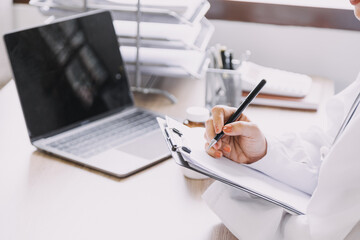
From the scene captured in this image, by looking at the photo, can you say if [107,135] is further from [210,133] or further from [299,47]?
[299,47]

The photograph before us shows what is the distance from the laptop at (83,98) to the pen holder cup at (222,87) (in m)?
0.16

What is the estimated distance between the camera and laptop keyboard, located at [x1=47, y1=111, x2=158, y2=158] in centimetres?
118

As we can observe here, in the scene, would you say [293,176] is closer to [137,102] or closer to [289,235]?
[289,235]

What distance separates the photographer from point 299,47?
1.78 metres

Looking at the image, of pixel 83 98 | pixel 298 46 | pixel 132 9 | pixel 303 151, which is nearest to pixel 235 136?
pixel 303 151

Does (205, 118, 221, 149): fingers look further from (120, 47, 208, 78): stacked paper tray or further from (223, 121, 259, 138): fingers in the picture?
(120, 47, 208, 78): stacked paper tray

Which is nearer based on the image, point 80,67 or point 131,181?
point 131,181

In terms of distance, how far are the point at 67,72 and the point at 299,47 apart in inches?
33.3

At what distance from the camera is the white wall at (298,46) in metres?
1.76

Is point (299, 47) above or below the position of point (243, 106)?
below

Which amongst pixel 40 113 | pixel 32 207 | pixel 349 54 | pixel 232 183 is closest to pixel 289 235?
pixel 232 183

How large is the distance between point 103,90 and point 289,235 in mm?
642

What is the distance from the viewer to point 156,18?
4.82 feet

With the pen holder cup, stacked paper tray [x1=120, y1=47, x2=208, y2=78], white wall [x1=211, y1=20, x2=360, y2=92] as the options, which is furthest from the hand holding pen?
white wall [x1=211, y1=20, x2=360, y2=92]
